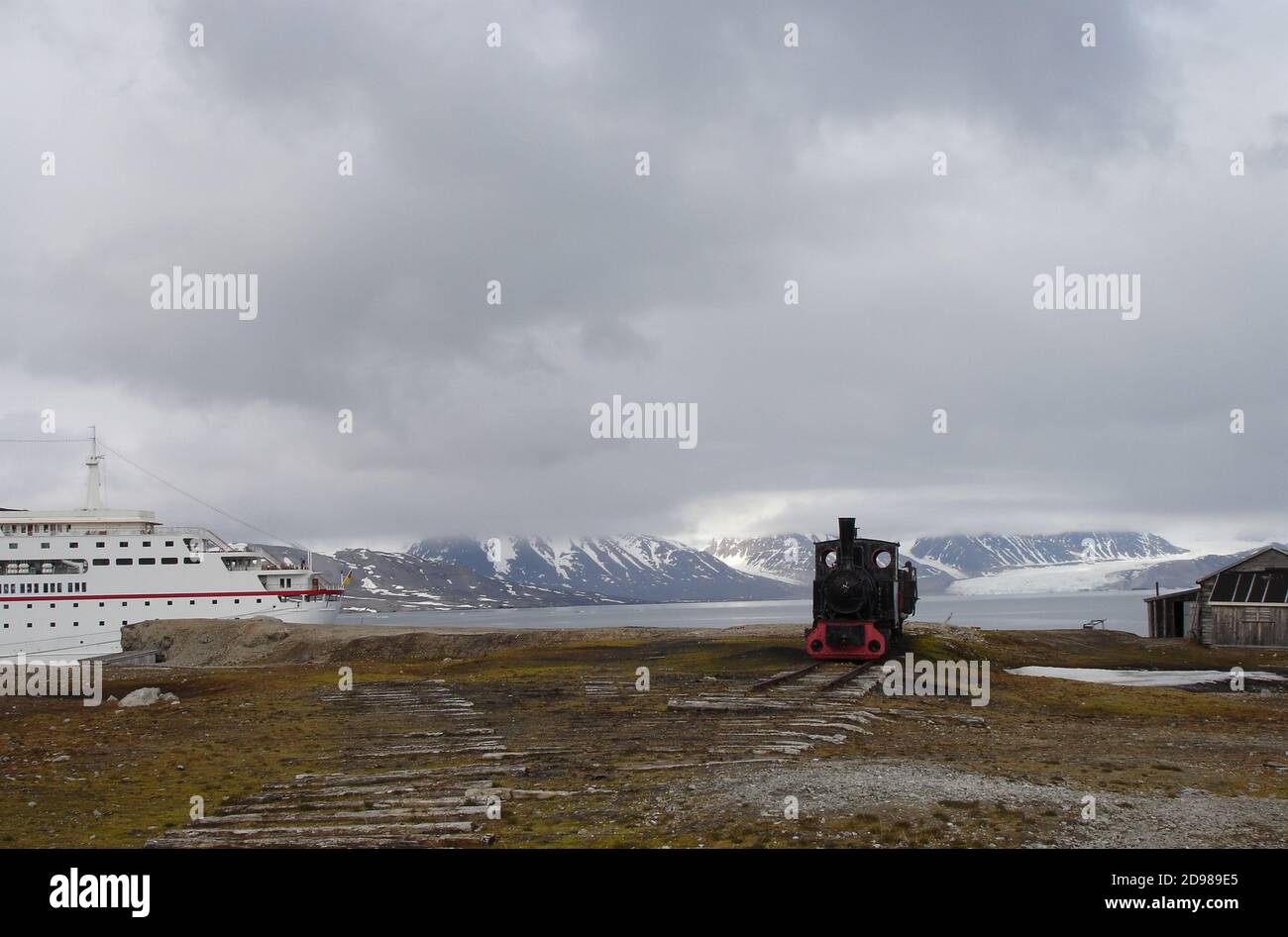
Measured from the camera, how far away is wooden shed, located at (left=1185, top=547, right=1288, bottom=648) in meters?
50.9

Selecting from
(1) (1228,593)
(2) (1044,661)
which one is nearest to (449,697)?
(2) (1044,661)

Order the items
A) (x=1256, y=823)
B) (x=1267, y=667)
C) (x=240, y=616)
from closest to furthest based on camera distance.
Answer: (x=1256, y=823)
(x=1267, y=667)
(x=240, y=616)

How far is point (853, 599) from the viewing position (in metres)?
36.8

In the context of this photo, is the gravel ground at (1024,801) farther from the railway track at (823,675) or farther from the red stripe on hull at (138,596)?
the red stripe on hull at (138,596)

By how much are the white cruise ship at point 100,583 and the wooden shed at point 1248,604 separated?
7131cm

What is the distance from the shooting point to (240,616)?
8575cm

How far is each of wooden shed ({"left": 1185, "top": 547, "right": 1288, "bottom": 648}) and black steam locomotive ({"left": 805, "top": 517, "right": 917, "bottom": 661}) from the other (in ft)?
83.6

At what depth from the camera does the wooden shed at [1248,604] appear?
167 ft

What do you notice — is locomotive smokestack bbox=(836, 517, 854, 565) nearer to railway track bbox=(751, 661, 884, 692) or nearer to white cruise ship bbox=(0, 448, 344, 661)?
railway track bbox=(751, 661, 884, 692)

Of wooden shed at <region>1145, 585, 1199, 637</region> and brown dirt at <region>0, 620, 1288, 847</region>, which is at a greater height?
brown dirt at <region>0, 620, 1288, 847</region>

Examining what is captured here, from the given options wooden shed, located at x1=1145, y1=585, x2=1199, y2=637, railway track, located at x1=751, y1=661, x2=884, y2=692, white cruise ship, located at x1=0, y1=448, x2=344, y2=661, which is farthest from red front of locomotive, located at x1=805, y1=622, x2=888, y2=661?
white cruise ship, located at x1=0, y1=448, x2=344, y2=661
